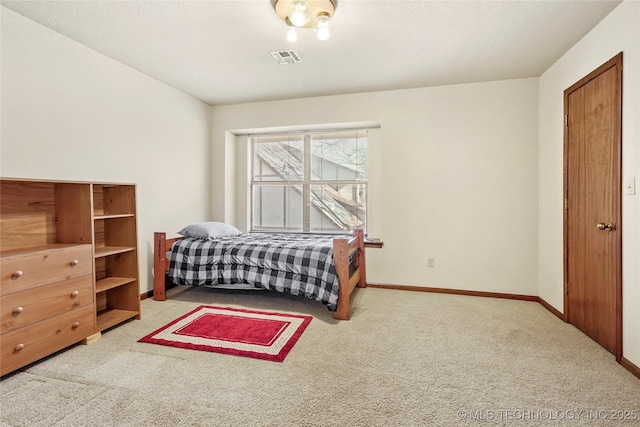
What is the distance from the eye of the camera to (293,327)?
2.71 metres

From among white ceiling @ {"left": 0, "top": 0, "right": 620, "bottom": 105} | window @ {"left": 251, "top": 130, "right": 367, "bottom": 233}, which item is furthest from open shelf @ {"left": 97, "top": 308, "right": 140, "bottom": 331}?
white ceiling @ {"left": 0, "top": 0, "right": 620, "bottom": 105}

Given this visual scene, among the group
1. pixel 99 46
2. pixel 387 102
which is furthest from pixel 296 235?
pixel 99 46

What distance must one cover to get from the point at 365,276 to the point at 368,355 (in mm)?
1801

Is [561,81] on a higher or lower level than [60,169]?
higher

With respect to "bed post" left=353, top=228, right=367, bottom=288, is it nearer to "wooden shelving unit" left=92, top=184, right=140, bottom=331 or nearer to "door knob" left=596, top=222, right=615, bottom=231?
"door knob" left=596, top=222, right=615, bottom=231

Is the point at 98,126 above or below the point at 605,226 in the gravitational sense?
above

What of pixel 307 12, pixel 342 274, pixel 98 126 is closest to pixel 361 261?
pixel 342 274

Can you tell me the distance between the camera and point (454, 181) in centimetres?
374

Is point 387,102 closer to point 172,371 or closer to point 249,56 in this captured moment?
point 249,56

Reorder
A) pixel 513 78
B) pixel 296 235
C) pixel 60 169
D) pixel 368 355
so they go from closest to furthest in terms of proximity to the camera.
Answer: pixel 368 355
pixel 60 169
pixel 513 78
pixel 296 235

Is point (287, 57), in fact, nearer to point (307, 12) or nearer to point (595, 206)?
point (307, 12)

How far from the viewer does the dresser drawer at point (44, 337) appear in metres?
1.88

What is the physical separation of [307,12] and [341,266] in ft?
6.58

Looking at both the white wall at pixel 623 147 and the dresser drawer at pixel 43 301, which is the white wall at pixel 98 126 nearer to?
the dresser drawer at pixel 43 301
